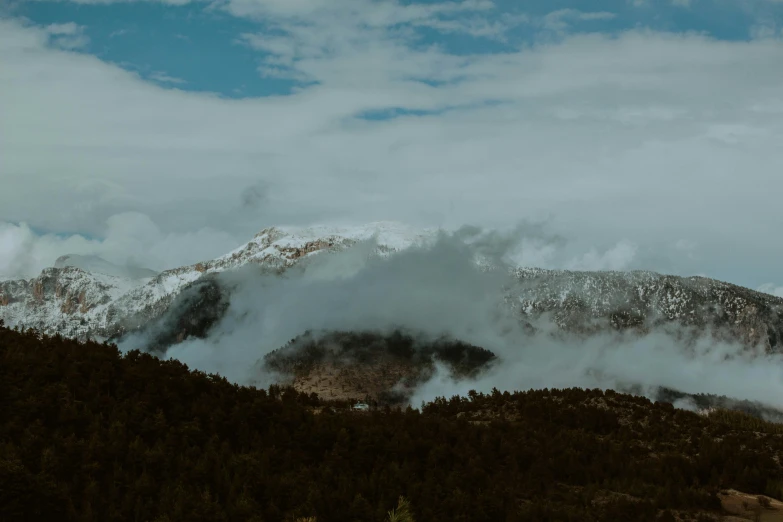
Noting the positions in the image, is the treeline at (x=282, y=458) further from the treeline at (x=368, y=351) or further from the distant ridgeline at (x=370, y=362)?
the treeline at (x=368, y=351)

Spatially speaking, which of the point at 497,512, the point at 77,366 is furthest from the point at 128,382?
the point at 497,512

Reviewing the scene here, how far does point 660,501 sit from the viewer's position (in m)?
25.1

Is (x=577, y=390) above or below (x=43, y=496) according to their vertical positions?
above

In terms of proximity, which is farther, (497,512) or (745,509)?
(745,509)

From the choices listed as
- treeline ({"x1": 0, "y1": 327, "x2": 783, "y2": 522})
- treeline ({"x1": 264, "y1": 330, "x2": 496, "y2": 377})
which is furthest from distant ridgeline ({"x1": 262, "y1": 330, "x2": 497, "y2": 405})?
treeline ({"x1": 0, "y1": 327, "x2": 783, "y2": 522})

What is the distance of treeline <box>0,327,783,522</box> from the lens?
781 inches

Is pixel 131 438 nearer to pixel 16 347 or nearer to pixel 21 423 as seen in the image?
pixel 21 423

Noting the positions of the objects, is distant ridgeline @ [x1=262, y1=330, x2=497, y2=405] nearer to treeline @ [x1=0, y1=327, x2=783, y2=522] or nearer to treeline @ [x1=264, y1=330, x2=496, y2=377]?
treeline @ [x1=264, y1=330, x2=496, y2=377]

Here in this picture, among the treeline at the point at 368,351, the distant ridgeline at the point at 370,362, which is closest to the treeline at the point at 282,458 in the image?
the distant ridgeline at the point at 370,362

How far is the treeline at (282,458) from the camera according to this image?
65.1 ft

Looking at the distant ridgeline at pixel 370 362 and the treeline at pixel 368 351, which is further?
the treeline at pixel 368 351

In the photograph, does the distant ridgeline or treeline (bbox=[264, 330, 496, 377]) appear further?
treeline (bbox=[264, 330, 496, 377])

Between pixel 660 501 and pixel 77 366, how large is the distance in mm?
19750

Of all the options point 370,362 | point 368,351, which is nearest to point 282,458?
point 370,362
